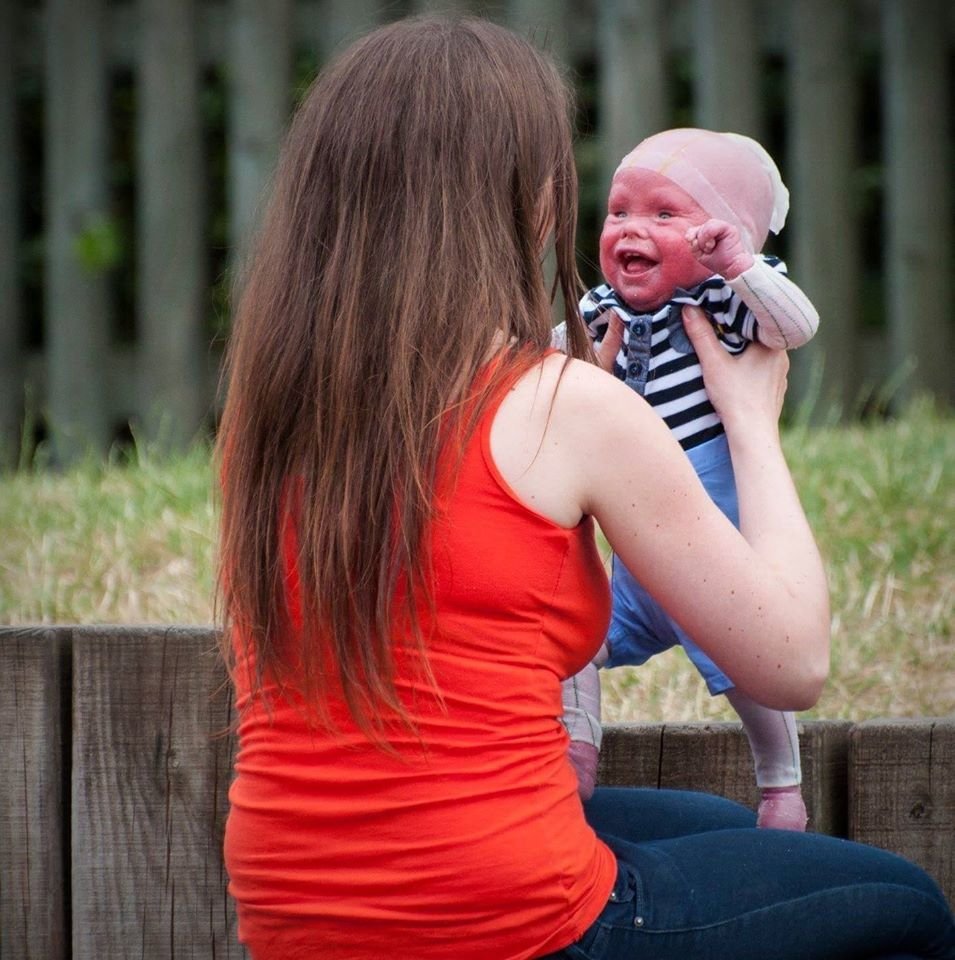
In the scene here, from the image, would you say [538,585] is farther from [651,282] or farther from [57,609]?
[57,609]

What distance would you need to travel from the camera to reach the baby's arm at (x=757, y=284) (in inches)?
63.4

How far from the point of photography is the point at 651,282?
1.71 metres

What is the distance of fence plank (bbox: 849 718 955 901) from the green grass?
66 cm

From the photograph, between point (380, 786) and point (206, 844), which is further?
point (206, 844)

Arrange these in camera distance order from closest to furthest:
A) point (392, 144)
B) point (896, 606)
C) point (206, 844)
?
point (392, 144)
point (206, 844)
point (896, 606)

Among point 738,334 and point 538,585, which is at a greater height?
point 738,334

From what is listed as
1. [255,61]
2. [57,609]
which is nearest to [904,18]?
[255,61]

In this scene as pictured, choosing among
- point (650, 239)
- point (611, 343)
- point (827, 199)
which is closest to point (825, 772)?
point (611, 343)

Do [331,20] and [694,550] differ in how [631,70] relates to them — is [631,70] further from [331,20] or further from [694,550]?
[694,550]

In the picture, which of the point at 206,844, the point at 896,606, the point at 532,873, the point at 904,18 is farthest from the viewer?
the point at 904,18

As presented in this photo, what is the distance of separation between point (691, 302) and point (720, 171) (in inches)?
6.2

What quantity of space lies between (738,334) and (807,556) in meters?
0.33

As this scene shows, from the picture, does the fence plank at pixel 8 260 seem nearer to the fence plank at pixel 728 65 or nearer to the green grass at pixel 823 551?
the green grass at pixel 823 551

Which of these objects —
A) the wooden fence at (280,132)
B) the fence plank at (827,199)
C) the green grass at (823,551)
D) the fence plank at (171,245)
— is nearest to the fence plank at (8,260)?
the wooden fence at (280,132)
